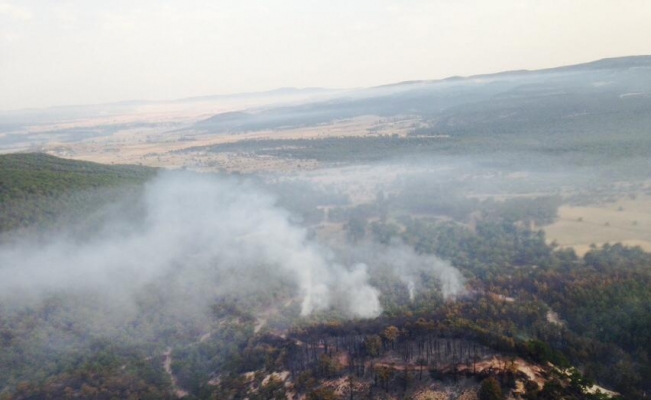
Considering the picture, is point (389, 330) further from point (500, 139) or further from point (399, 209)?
point (500, 139)

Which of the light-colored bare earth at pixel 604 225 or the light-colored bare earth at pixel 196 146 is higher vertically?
the light-colored bare earth at pixel 196 146

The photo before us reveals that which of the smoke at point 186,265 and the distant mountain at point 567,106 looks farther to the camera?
the distant mountain at point 567,106

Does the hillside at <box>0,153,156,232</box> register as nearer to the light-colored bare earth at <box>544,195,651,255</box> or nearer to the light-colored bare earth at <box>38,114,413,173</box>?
the light-colored bare earth at <box>38,114,413,173</box>

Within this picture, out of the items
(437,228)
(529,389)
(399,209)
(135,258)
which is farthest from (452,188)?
(529,389)

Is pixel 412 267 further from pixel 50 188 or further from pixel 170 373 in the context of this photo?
pixel 50 188

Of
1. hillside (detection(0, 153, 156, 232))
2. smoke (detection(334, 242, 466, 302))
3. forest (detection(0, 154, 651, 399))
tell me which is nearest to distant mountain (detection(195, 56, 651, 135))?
forest (detection(0, 154, 651, 399))

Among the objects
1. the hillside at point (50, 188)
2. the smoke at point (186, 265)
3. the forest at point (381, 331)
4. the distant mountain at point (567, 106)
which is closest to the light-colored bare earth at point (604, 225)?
the forest at point (381, 331)

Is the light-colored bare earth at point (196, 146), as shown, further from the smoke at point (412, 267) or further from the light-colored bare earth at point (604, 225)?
the light-colored bare earth at point (604, 225)
